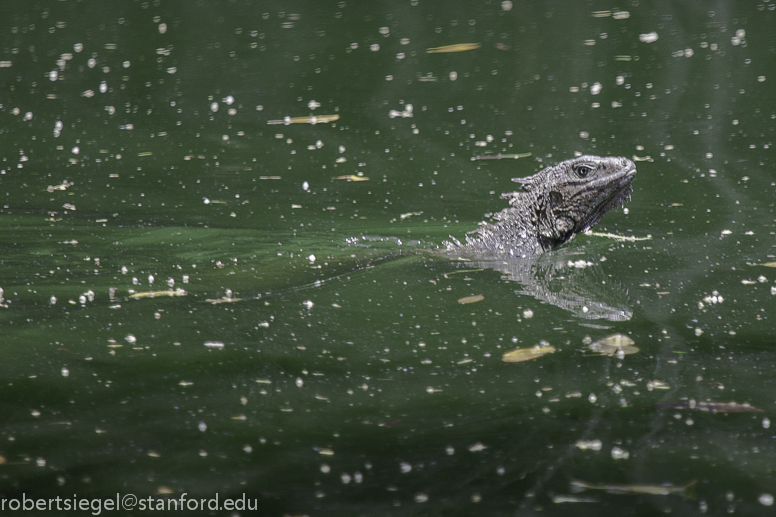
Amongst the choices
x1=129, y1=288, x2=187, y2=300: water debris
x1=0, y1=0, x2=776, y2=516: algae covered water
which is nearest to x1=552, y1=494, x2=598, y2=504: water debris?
x1=0, y1=0, x2=776, y2=516: algae covered water

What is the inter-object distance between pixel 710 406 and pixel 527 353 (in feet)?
2.78

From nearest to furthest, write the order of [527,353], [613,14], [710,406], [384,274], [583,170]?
[710,406]
[527,353]
[384,274]
[583,170]
[613,14]

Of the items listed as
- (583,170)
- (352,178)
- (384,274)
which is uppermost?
(583,170)

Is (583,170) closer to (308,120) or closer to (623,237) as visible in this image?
(623,237)

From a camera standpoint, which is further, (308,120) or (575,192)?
(308,120)

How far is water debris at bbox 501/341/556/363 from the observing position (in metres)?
3.91

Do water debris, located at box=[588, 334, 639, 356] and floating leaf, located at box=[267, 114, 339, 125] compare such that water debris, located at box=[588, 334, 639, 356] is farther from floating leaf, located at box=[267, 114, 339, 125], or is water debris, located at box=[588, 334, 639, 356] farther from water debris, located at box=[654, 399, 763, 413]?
floating leaf, located at box=[267, 114, 339, 125]

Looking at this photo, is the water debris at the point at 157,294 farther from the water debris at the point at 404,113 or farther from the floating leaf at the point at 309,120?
the water debris at the point at 404,113

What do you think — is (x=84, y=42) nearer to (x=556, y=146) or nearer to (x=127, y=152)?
(x=127, y=152)

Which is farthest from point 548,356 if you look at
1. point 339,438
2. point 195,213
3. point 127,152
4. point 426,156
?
point 127,152

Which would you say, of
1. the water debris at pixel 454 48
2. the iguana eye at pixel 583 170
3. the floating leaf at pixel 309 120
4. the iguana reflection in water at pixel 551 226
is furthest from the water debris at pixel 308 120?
the iguana eye at pixel 583 170

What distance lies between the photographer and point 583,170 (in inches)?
222

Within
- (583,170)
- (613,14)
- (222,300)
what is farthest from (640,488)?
(613,14)

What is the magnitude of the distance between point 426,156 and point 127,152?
2.86 metres
